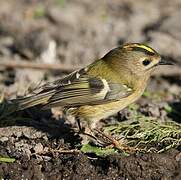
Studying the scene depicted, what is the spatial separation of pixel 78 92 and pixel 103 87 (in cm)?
22

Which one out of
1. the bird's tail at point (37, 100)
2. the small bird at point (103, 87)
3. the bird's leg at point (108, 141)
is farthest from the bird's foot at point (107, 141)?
the bird's tail at point (37, 100)

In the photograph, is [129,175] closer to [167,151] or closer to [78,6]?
[167,151]

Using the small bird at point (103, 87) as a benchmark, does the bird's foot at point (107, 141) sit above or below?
below

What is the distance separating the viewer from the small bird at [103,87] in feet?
16.0

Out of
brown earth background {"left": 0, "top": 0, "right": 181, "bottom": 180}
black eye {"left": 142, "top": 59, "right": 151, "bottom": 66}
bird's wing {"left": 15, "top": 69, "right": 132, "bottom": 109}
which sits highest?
black eye {"left": 142, "top": 59, "right": 151, "bottom": 66}

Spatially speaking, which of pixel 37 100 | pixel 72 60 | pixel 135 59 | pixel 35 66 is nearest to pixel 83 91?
pixel 37 100

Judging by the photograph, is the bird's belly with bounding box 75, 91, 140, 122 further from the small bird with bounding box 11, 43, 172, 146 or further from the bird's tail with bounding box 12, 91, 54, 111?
the bird's tail with bounding box 12, 91, 54, 111

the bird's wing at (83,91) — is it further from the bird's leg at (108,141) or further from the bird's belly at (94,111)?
the bird's leg at (108,141)

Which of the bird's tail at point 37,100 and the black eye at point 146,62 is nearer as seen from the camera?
the bird's tail at point 37,100

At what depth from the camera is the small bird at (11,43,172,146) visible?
4863mm

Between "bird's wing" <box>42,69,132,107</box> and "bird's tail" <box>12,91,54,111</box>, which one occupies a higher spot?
"bird's wing" <box>42,69,132,107</box>

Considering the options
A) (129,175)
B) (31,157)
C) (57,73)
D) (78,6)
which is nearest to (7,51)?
(57,73)

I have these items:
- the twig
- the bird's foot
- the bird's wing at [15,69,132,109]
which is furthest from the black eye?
the twig

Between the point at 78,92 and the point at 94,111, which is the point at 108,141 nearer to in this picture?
the point at 94,111
